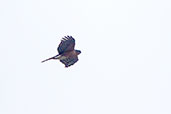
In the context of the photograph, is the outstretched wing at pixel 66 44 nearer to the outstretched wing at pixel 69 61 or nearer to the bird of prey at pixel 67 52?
the bird of prey at pixel 67 52

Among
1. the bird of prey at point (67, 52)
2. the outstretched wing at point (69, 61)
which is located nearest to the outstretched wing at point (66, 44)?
the bird of prey at point (67, 52)

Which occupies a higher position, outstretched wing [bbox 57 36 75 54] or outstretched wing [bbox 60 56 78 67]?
outstretched wing [bbox 57 36 75 54]

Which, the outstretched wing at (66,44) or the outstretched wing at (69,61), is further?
the outstretched wing at (69,61)

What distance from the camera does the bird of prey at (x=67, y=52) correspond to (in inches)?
2475

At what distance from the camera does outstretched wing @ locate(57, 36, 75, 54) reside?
62659 mm

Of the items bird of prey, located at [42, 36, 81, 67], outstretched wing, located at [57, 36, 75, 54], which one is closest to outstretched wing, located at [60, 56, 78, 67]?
bird of prey, located at [42, 36, 81, 67]

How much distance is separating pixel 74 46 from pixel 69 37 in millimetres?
2068

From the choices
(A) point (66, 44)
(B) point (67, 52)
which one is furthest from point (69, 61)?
(A) point (66, 44)

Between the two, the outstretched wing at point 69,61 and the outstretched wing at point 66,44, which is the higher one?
the outstretched wing at point 66,44

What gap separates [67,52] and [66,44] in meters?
1.61

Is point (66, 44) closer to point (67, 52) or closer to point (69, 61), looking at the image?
point (67, 52)

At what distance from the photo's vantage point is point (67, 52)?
64312mm

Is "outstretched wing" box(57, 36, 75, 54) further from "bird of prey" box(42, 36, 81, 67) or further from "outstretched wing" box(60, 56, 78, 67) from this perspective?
"outstretched wing" box(60, 56, 78, 67)

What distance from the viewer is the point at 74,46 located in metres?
64.4
